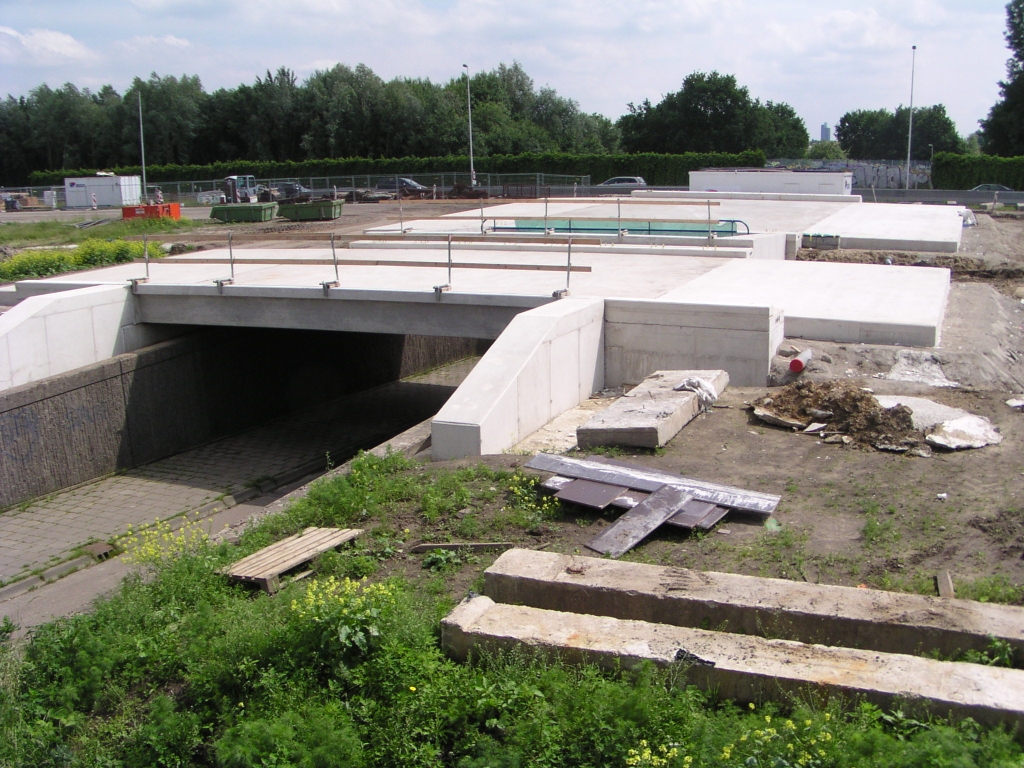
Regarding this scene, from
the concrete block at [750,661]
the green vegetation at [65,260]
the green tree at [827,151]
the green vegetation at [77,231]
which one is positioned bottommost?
the concrete block at [750,661]

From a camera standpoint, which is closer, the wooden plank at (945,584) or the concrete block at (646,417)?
the wooden plank at (945,584)

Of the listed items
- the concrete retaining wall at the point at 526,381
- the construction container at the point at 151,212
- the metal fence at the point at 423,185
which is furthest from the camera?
the metal fence at the point at 423,185

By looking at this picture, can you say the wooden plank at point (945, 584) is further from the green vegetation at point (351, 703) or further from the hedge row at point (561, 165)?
the hedge row at point (561, 165)

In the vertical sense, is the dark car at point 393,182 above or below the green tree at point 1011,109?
below

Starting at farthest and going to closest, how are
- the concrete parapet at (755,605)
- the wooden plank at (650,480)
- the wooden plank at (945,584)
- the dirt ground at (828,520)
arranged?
the wooden plank at (650,480) < the dirt ground at (828,520) < the wooden plank at (945,584) < the concrete parapet at (755,605)

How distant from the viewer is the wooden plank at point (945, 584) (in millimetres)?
6082

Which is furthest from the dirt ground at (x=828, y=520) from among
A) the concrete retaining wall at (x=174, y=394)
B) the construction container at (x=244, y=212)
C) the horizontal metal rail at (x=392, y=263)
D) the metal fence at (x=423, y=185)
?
the metal fence at (x=423, y=185)

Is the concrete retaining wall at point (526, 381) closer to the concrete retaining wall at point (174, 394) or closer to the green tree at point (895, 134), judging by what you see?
the concrete retaining wall at point (174, 394)

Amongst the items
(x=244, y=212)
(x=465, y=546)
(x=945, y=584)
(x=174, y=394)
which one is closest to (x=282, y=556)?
(x=465, y=546)

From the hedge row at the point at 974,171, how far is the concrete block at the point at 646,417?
1874 inches

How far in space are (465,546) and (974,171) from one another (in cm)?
5294

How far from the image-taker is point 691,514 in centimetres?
753

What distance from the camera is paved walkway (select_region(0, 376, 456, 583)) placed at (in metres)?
13.1

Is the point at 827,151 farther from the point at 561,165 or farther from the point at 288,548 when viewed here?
the point at 288,548
